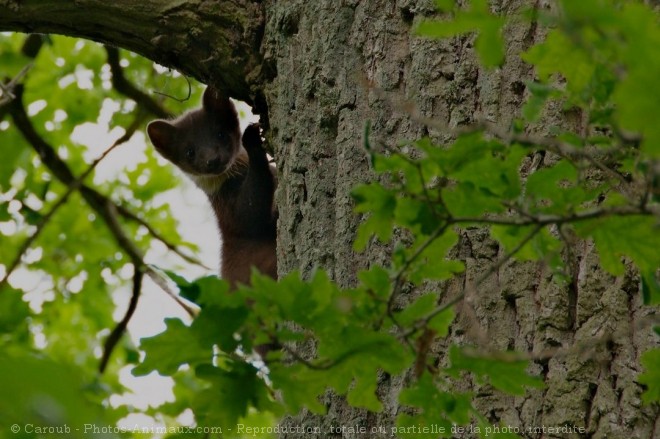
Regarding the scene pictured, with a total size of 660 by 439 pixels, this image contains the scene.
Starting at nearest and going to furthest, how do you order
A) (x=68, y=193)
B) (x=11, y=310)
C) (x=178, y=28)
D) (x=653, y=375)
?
(x=653, y=375) → (x=178, y=28) → (x=11, y=310) → (x=68, y=193)

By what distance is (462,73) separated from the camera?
2.93 m

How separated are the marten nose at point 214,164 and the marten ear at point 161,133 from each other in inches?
20.9

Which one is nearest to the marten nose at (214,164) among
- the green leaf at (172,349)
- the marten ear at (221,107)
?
the marten ear at (221,107)

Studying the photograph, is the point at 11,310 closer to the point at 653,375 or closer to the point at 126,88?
the point at 126,88

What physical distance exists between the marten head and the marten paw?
767 mm

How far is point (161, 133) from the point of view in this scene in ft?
22.0

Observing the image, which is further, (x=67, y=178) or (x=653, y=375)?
(x=67, y=178)

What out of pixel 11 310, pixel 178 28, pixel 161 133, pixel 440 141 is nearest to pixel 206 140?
pixel 161 133

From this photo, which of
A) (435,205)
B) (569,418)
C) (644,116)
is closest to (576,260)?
(569,418)

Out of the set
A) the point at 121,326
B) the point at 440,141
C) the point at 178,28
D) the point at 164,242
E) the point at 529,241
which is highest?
the point at 164,242

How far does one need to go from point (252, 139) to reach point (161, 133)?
1.40m

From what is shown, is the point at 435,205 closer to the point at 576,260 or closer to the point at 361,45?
the point at 576,260

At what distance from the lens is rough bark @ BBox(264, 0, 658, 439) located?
2.41m

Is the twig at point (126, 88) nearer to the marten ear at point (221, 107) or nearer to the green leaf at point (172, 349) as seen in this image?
the marten ear at point (221, 107)
